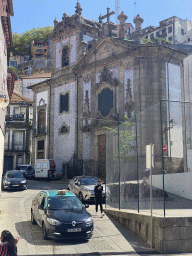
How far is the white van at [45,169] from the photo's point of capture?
31328mm

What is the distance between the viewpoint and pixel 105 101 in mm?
31375

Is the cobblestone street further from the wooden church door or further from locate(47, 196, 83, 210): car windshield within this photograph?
the wooden church door

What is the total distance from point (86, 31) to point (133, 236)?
29620 millimetres

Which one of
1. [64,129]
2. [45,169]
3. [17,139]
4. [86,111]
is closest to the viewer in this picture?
[45,169]

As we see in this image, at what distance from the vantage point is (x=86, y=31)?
3666 centimetres

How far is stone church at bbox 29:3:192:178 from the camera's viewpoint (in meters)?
28.3

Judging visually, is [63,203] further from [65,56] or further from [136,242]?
[65,56]

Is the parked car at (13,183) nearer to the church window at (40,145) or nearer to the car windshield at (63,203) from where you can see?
the car windshield at (63,203)

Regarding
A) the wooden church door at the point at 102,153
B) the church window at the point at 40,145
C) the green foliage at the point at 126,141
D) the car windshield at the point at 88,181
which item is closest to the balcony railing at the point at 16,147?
the church window at the point at 40,145

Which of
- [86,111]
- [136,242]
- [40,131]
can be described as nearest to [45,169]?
[86,111]

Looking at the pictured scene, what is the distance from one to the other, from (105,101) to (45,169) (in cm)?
864

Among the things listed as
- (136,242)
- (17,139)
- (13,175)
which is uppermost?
(17,139)

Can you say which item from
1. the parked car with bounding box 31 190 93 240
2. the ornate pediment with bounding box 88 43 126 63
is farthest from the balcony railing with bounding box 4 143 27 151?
the parked car with bounding box 31 190 93 240

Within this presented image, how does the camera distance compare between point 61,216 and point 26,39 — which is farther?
point 26,39
